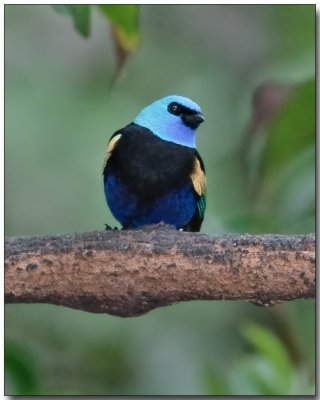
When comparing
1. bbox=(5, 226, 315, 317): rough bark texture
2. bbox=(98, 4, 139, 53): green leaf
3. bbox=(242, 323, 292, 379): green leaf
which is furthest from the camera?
bbox=(242, 323, 292, 379): green leaf

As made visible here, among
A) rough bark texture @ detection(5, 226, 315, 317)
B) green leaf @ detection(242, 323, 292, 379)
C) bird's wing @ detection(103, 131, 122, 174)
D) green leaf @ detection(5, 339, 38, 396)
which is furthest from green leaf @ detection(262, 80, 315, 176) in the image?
green leaf @ detection(5, 339, 38, 396)

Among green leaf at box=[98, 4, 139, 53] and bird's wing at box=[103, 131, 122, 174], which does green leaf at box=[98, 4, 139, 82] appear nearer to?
green leaf at box=[98, 4, 139, 53]

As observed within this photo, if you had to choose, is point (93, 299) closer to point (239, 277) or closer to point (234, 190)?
point (239, 277)

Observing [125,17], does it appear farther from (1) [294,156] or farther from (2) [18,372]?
(2) [18,372]

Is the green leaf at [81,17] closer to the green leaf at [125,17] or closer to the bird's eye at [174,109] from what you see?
the green leaf at [125,17]

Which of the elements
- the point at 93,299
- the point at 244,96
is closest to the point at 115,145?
the point at 93,299

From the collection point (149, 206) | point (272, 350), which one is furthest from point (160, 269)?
point (272, 350)

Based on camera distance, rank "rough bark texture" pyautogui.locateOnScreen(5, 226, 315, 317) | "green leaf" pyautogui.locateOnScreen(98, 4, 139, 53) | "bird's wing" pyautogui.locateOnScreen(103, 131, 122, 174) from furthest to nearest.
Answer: "bird's wing" pyautogui.locateOnScreen(103, 131, 122, 174)
"green leaf" pyautogui.locateOnScreen(98, 4, 139, 53)
"rough bark texture" pyautogui.locateOnScreen(5, 226, 315, 317)

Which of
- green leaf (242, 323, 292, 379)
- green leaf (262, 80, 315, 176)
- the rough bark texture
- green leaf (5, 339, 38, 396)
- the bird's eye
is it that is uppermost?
the bird's eye

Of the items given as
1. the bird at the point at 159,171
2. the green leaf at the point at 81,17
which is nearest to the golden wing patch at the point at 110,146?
the bird at the point at 159,171
